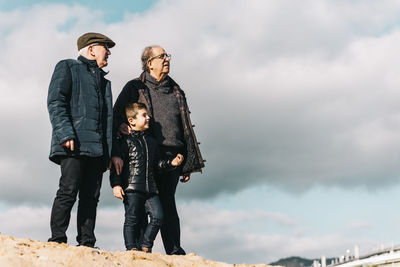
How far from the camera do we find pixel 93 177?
5859 millimetres

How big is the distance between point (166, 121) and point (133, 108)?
1.76 ft

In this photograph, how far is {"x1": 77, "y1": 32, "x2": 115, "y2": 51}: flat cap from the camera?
6066 millimetres

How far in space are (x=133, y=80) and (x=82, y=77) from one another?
102 cm

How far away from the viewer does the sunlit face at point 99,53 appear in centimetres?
606

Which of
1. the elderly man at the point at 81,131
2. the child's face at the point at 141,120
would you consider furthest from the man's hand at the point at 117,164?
the child's face at the point at 141,120

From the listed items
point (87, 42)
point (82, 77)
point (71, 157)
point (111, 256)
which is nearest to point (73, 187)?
point (71, 157)

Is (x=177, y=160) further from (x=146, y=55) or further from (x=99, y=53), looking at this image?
(x=99, y=53)

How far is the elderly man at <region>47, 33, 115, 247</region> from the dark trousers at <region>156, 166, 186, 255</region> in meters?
0.95

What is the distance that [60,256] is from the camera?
5090 mm

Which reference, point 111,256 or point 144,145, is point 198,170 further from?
point 111,256

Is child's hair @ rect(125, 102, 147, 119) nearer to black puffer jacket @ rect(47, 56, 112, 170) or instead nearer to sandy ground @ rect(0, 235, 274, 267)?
black puffer jacket @ rect(47, 56, 112, 170)

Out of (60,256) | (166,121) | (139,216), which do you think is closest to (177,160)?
(166,121)

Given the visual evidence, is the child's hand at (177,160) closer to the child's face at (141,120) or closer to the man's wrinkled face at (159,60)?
the child's face at (141,120)

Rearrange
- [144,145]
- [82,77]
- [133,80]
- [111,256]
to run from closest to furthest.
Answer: [111,256], [82,77], [144,145], [133,80]
